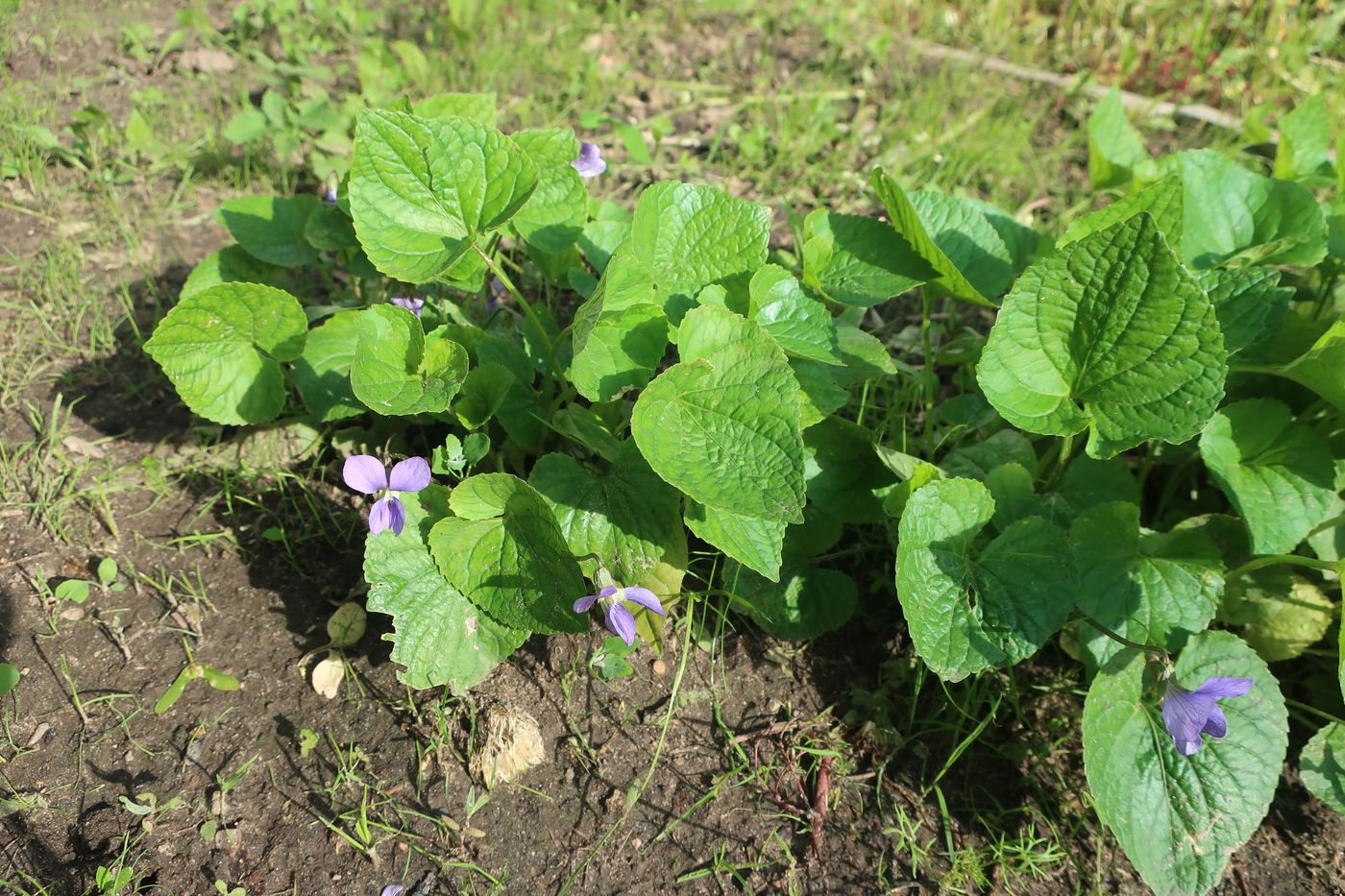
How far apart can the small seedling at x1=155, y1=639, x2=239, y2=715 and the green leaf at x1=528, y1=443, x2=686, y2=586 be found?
718 mm

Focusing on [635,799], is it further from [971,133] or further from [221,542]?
[971,133]

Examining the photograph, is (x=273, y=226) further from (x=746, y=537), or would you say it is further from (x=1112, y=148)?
(x=1112, y=148)

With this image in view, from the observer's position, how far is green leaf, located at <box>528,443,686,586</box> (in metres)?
1.86

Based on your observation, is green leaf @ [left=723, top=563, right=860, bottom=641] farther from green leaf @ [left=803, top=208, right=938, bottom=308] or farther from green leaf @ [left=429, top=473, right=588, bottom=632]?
green leaf @ [left=803, top=208, right=938, bottom=308]

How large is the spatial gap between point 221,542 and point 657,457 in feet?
3.77

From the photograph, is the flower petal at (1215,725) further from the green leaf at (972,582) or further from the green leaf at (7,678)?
the green leaf at (7,678)

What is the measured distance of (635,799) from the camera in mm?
1898

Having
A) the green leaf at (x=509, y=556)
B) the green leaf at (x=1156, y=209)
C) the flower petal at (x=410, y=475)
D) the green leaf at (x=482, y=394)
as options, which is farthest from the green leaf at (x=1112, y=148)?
the flower petal at (x=410, y=475)

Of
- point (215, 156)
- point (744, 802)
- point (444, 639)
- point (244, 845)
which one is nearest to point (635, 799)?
point (744, 802)

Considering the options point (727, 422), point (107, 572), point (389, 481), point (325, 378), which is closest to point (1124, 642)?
point (727, 422)

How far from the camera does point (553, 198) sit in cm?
211

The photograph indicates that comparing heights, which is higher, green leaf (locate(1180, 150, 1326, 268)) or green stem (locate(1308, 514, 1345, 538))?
green leaf (locate(1180, 150, 1326, 268))

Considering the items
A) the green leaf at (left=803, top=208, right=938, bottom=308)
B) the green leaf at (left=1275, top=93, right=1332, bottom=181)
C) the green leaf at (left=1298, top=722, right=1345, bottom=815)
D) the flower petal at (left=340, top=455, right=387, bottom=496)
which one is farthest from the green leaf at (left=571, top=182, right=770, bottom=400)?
the green leaf at (left=1275, top=93, right=1332, bottom=181)

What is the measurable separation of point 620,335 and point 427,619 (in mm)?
638
